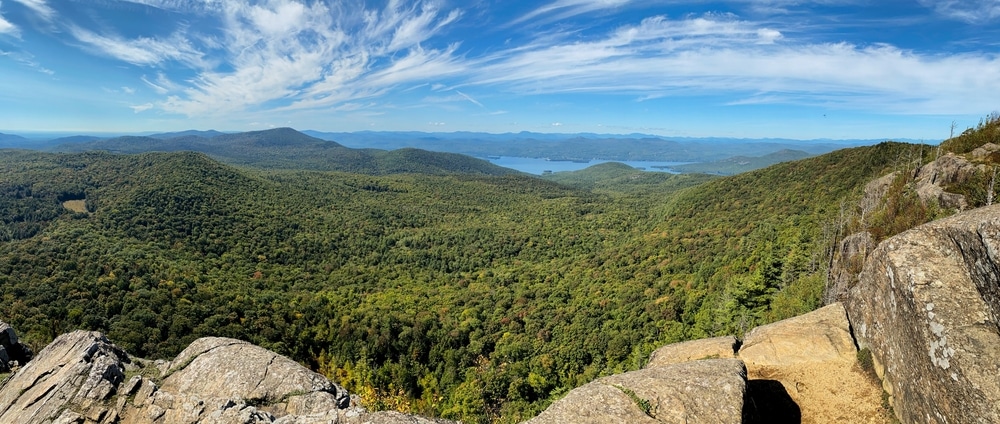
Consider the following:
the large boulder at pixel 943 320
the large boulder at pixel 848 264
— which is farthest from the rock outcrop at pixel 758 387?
the large boulder at pixel 848 264

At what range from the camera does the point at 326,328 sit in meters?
49.3

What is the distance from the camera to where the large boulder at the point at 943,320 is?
6.99 m

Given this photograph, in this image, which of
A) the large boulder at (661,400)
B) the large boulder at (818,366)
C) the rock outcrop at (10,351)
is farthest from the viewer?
the rock outcrop at (10,351)

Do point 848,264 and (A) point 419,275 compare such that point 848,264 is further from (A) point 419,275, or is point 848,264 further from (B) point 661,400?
(A) point 419,275

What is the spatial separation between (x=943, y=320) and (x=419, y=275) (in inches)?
2889

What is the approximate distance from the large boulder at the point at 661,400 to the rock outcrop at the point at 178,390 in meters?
3.39

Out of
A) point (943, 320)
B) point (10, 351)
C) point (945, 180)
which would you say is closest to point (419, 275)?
point (10, 351)

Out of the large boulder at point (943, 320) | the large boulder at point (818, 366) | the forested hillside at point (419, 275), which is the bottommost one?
the forested hillside at point (419, 275)

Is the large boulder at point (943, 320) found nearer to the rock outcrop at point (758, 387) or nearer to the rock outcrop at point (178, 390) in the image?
the rock outcrop at point (758, 387)

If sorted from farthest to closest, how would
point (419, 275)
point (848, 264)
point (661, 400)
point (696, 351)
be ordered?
point (419, 275), point (848, 264), point (696, 351), point (661, 400)

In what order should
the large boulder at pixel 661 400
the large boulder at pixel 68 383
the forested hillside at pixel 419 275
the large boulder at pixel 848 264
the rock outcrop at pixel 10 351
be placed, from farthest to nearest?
1. the forested hillside at pixel 419 275
2. the large boulder at pixel 848 264
3. the rock outcrop at pixel 10 351
4. the large boulder at pixel 68 383
5. the large boulder at pixel 661 400

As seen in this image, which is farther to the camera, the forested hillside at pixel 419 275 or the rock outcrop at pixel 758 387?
the forested hillside at pixel 419 275

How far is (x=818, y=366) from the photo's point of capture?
11.3 metres

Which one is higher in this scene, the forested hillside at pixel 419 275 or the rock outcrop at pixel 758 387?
the rock outcrop at pixel 758 387
